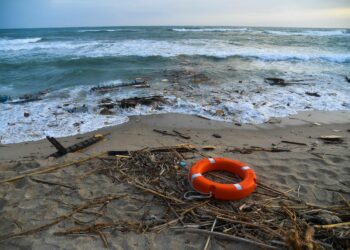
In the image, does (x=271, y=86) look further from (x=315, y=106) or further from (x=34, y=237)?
(x=34, y=237)

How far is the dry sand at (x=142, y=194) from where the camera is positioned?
2.48 meters

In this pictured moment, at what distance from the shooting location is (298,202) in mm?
2996

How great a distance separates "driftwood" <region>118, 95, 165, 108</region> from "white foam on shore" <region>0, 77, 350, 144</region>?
6.9 inches

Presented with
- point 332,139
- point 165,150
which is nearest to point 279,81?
point 332,139

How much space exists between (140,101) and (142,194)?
4578mm

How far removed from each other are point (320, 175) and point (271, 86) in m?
6.39

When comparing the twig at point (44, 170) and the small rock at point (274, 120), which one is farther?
the small rock at point (274, 120)

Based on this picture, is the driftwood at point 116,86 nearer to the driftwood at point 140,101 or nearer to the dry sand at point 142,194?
the driftwood at point 140,101

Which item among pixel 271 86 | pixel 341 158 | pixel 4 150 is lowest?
pixel 4 150

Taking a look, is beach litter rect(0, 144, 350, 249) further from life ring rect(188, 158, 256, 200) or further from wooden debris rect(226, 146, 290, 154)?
wooden debris rect(226, 146, 290, 154)

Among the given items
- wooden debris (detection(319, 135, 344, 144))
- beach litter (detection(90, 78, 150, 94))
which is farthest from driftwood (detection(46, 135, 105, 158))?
wooden debris (detection(319, 135, 344, 144))

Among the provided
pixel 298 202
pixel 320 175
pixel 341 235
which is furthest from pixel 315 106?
pixel 341 235

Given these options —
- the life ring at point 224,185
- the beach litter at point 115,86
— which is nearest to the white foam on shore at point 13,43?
the beach litter at point 115,86

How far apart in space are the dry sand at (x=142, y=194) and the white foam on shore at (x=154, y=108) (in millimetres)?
471
